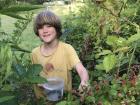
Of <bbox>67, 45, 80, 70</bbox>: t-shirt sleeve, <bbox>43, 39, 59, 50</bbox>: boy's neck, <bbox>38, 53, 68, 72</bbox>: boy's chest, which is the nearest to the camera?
<bbox>67, 45, 80, 70</bbox>: t-shirt sleeve

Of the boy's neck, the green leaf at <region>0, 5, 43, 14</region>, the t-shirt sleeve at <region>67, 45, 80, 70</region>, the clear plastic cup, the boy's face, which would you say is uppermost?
the green leaf at <region>0, 5, 43, 14</region>

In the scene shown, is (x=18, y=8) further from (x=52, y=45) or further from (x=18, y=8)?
(x=52, y=45)

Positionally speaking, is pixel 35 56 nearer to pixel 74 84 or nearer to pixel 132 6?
pixel 74 84

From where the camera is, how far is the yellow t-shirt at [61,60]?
393cm

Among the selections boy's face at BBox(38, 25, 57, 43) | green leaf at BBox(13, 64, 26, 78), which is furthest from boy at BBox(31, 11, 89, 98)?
green leaf at BBox(13, 64, 26, 78)

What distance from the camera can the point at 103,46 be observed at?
16.5ft

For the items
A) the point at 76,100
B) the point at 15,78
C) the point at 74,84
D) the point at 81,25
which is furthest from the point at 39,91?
the point at 81,25

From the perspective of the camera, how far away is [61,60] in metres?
4.02

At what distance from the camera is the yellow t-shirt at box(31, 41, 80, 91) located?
393cm

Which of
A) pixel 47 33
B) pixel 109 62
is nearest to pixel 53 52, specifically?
pixel 47 33

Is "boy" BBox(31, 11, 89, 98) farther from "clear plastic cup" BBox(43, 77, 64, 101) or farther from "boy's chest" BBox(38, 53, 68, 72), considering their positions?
"clear plastic cup" BBox(43, 77, 64, 101)

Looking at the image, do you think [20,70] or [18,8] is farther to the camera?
[20,70]

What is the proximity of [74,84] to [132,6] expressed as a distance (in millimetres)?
1238

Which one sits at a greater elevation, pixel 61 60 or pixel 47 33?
pixel 47 33
